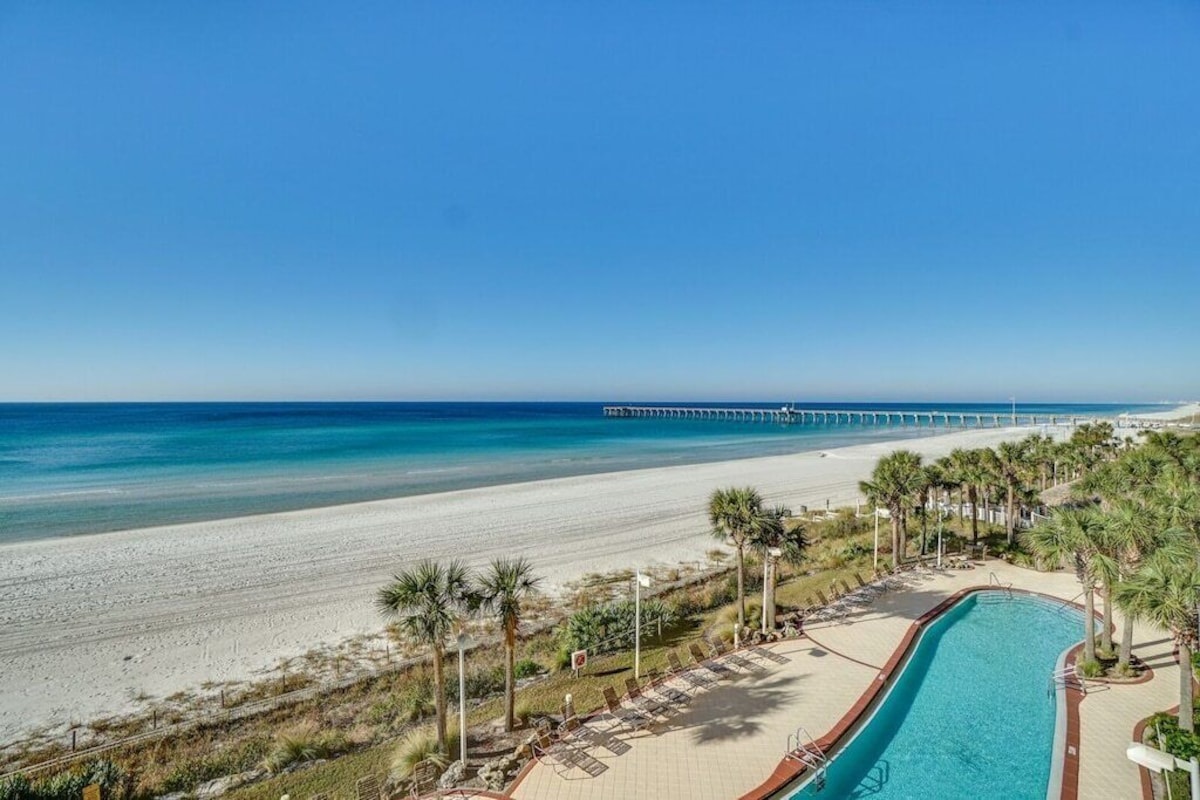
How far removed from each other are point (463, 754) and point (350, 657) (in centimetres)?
749

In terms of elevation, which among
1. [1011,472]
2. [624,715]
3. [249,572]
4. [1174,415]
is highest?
[1011,472]

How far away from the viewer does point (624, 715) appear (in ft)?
37.8

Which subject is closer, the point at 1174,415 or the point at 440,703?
the point at 440,703

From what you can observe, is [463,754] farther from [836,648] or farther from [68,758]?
[836,648]

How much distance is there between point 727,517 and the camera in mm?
15711

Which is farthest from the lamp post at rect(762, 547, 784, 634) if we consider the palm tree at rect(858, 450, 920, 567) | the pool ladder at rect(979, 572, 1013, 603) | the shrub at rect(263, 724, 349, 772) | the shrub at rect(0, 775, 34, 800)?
the shrub at rect(0, 775, 34, 800)

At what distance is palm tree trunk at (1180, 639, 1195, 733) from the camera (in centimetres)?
975

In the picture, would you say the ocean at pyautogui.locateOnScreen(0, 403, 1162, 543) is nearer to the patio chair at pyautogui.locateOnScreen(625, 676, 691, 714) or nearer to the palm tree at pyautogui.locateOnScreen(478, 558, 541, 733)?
the palm tree at pyautogui.locateOnScreen(478, 558, 541, 733)

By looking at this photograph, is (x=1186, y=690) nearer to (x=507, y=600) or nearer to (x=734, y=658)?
(x=734, y=658)

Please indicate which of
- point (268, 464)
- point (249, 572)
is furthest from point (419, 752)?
point (268, 464)

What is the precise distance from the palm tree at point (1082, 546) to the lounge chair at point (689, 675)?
9.23 m

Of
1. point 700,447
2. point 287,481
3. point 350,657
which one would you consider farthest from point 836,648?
point 700,447

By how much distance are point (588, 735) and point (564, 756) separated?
32.8 inches

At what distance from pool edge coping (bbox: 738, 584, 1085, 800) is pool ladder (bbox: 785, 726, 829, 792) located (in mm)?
113
